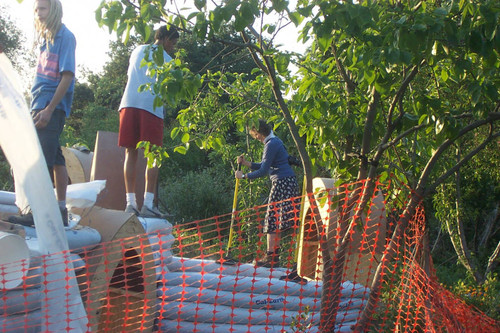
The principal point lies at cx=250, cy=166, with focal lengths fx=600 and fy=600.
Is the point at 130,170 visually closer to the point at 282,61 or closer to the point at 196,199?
the point at 282,61

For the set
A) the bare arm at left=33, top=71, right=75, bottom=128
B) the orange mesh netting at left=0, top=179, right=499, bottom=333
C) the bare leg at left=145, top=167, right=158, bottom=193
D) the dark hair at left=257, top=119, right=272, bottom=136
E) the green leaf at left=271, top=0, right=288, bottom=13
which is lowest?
the orange mesh netting at left=0, top=179, right=499, bottom=333

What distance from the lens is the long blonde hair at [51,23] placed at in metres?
3.99

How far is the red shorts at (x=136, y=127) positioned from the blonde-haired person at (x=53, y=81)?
0.95 meters

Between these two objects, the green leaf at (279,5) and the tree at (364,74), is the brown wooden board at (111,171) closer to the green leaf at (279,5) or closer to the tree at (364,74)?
the tree at (364,74)

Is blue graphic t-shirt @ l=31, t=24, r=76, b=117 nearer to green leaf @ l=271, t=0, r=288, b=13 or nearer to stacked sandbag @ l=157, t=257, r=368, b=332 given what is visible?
stacked sandbag @ l=157, t=257, r=368, b=332

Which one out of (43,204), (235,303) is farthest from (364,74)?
(235,303)

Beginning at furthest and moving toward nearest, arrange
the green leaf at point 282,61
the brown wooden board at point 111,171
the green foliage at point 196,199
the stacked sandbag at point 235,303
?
1. the green foliage at point 196,199
2. the brown wooden board at point 111,171
3. the stacked sandbag at point 235,303
4. the green leaf at point 282,61

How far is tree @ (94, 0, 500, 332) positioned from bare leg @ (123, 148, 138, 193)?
783 mm

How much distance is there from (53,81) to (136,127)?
3.71 feet

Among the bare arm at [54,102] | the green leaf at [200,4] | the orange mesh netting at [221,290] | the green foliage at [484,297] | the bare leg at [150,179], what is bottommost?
the green foliage at [484,297]

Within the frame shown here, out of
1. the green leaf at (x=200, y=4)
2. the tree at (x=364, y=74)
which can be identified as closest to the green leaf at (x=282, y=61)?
the tree at (x=364, y=74)

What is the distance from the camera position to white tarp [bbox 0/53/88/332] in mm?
3273

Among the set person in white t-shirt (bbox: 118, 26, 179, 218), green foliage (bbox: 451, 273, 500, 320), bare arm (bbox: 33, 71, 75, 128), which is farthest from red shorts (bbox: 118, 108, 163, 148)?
green foliage (bbox: 451, 273, 500, 320)

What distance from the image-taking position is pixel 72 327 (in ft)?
10.9
